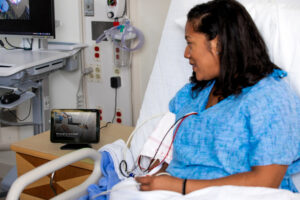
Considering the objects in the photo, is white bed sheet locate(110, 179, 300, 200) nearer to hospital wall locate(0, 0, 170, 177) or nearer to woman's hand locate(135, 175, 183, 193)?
woman's hand locate(135, 175, 183, 193)

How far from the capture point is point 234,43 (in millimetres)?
1252

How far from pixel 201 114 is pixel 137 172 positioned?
1.49 feet

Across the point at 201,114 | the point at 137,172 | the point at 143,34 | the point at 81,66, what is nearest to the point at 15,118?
the point at 81,66

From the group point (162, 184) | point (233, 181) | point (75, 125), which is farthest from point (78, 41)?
point (233, 181)

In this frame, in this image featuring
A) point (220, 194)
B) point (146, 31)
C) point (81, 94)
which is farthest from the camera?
point (81, 94)

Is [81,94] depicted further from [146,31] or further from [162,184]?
[162,184]

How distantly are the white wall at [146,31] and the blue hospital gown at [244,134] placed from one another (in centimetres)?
116

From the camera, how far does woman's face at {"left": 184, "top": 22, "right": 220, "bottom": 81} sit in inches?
50.7

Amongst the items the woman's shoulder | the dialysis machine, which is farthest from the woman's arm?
the dialysis machine

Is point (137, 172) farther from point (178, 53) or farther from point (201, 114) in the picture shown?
point (178, 53)

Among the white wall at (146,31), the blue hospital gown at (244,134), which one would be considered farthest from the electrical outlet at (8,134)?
the blue hospital gown at (244,134)

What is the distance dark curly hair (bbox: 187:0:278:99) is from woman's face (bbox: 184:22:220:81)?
0.05ft

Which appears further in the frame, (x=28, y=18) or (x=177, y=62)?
(x=28, y=18)

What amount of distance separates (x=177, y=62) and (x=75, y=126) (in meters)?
0.54
